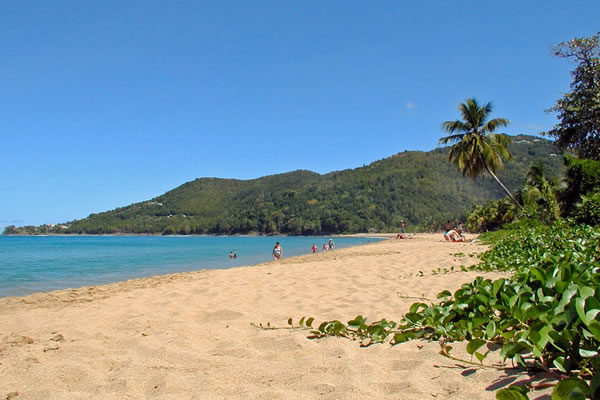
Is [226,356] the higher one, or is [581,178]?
[581,178]

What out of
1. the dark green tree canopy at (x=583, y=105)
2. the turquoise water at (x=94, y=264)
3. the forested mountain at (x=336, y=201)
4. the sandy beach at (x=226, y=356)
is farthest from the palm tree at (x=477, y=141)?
the forested mountain at (x=336, y=201)

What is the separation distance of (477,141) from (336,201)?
111m

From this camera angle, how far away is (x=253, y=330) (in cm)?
357

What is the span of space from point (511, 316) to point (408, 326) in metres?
0.77

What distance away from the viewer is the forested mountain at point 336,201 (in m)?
122

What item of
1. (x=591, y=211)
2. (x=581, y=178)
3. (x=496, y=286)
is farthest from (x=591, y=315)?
(x=581, y=178)

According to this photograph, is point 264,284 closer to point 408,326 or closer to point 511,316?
point 408,326

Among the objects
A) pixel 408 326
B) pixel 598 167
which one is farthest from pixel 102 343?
pixel 598 167

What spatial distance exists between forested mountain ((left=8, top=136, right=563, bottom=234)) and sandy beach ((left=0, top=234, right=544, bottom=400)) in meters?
93.2

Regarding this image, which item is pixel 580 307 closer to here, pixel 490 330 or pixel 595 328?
pixel 595 328

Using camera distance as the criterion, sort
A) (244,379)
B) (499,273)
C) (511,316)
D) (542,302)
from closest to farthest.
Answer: (542,302) → (511,316) → (244,379) → (499,273)

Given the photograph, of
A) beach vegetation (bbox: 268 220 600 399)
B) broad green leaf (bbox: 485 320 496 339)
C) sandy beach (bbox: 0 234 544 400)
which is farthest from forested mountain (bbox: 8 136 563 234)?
broad green leaf (bbox: 485 320 496 339)

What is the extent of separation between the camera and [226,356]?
2846mm

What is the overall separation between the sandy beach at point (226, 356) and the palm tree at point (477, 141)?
22.7 metres
